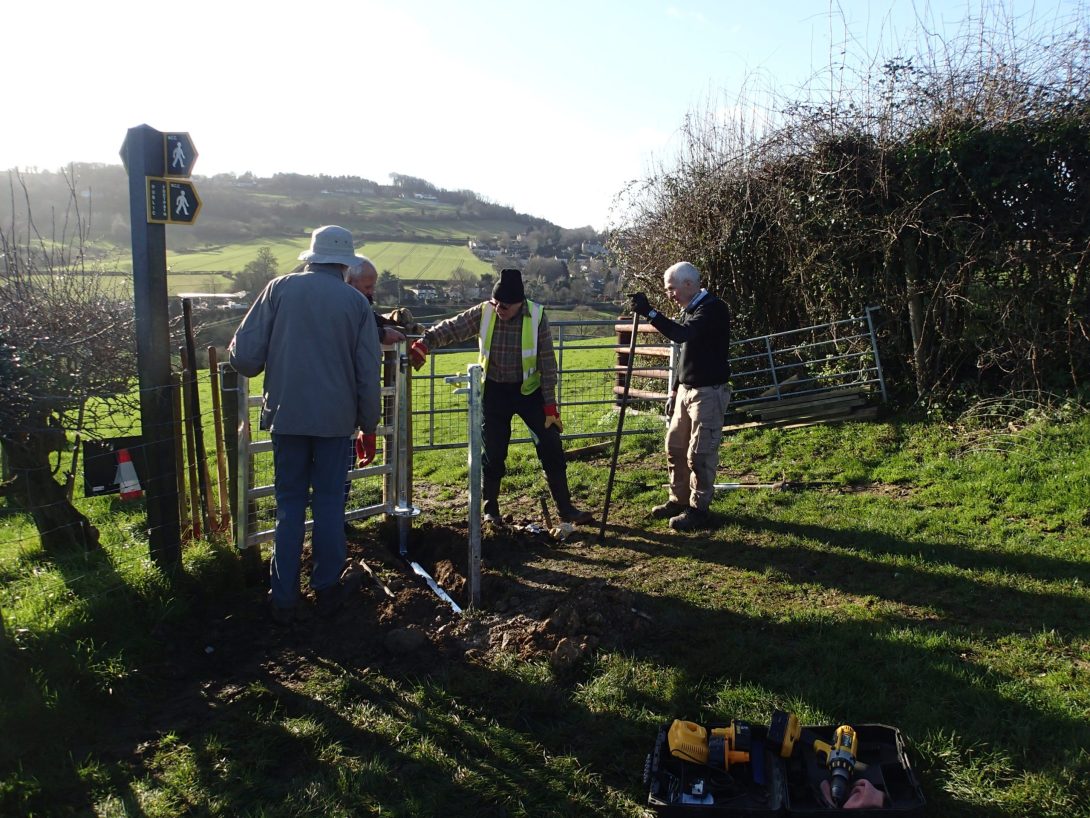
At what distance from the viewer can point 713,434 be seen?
6012 mm

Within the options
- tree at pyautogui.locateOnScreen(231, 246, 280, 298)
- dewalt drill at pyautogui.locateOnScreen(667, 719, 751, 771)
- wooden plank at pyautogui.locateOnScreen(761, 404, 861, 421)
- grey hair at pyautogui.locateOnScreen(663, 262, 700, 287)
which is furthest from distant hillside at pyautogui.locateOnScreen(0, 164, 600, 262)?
dewalt drill at pyautogui.locateOnScreen(667, 719, 751, 771)

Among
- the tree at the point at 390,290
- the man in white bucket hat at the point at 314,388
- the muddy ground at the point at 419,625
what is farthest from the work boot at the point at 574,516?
the tree at the point at 390,290

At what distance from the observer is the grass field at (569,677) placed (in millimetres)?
3043

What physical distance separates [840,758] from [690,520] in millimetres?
3171

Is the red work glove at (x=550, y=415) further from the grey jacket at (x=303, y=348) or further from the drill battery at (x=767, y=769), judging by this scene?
the drill battery at (x=767, y=769)

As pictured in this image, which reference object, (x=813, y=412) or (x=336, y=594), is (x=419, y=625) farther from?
(x=813, y=412)

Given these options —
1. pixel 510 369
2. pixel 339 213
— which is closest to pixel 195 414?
pixel 510 369

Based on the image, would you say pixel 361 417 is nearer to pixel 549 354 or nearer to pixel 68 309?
pixel 549 354

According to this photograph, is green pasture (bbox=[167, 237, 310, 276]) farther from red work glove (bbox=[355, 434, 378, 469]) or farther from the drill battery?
the drill battery

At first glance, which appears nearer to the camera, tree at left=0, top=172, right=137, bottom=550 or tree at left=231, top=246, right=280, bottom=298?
tree at left=0, top=172, right=137, bottom=550

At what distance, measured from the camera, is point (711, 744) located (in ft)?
9.98

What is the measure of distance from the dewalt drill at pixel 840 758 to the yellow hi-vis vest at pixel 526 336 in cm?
348

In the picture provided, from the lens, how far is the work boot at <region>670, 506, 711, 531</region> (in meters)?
6.04

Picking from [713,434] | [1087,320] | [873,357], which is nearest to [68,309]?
[713,434]
